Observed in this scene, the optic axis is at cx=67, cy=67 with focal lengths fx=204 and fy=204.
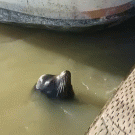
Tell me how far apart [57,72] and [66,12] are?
3.93ft

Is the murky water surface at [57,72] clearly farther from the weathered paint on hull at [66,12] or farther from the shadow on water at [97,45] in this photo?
the weathered paint on hull at [66,12]

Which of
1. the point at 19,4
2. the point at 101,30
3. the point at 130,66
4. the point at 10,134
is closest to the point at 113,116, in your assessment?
the point at 10,134

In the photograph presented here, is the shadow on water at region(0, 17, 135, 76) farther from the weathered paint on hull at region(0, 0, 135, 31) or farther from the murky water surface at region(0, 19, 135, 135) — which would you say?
the weathered paint on hull at region(0, 0, 135, 31)

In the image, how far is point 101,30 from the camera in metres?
4.41

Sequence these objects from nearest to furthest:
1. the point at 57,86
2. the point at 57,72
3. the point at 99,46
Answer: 1. the point at 57,86
2. the point at 57,72
3. the point at 99,46

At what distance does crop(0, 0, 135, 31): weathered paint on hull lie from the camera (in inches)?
151

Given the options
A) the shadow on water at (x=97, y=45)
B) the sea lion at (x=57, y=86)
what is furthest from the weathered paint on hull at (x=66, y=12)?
the sea lion at (x=57, y=86)

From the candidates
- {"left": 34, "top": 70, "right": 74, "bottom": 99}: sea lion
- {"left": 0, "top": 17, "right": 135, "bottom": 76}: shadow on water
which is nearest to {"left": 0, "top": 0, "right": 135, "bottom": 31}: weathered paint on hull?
{"left": 0, "top": 17, "right": 135, "bottom": 76}: shadow on water

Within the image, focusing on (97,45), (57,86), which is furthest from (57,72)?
(97,45)

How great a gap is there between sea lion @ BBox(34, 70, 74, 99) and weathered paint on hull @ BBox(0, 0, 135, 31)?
4.32 ft

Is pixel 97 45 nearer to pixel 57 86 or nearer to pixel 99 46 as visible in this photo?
pixel 99 46

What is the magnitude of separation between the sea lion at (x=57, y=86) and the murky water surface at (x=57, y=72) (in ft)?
0.33

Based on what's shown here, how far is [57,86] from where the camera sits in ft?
10.6

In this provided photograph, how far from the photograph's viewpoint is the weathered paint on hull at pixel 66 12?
12.6ft
